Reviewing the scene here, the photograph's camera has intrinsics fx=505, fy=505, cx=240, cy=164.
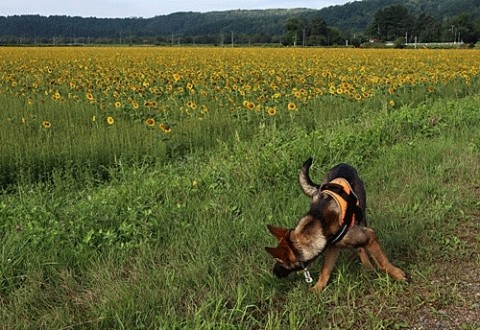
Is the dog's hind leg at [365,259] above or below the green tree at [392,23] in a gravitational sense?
below

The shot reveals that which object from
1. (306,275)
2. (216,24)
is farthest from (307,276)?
(216,24)

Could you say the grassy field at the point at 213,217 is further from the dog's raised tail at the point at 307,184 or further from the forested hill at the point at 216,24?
the forested hill at the point at 216,24

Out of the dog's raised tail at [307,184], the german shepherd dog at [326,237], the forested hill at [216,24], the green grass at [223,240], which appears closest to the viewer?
the green grass at [223,240]

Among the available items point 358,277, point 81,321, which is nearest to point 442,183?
point 358,277

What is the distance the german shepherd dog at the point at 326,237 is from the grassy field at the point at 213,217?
12cm

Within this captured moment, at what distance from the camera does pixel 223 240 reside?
3.34m

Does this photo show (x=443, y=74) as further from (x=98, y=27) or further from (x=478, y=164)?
(x=98, y=27)

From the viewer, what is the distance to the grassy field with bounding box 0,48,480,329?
2611 mm

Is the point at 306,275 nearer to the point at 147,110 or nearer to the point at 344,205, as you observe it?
the point at 344,205

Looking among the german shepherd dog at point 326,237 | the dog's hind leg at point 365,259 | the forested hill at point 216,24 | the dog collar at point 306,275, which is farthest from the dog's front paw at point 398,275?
the forested hill at point 216,24

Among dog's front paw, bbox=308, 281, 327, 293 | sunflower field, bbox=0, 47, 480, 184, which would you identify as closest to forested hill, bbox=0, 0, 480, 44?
sunflower field, bbox=0, 47, 480, 184

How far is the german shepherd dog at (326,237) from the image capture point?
2.68 metres

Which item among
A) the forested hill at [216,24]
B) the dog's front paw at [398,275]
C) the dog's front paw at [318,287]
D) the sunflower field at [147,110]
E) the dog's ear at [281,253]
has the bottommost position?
the dog's front paw at [318,287]

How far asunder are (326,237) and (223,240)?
874 millimetres
